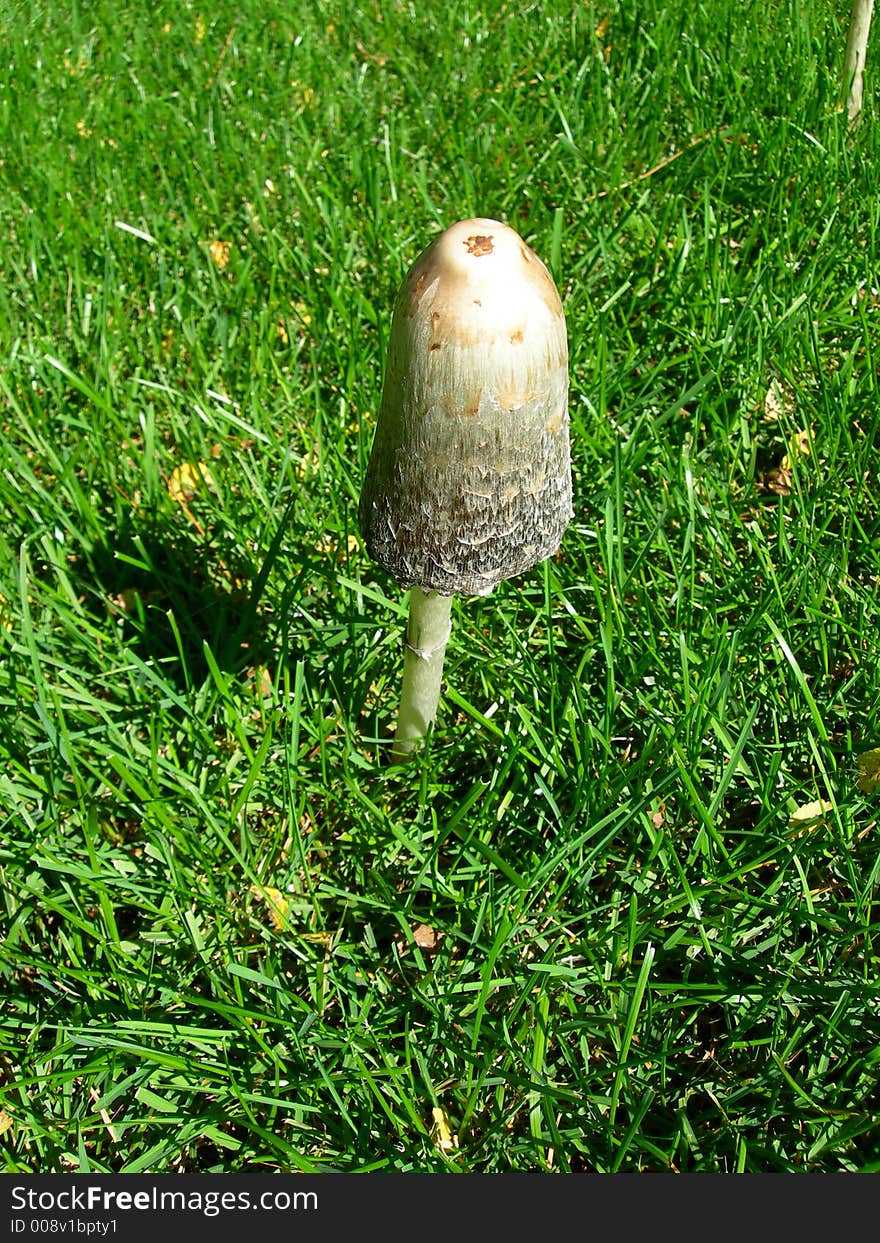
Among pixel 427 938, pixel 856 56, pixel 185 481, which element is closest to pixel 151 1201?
pixel 427 938

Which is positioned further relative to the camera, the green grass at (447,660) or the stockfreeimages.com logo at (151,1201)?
the green grass at (447,660)

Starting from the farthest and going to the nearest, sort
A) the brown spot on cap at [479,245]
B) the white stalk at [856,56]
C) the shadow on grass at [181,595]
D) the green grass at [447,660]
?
the white stalk at [856,56]
the shadow on grass at [181,595]
the green grass at [447,660]
the brown spot on cap at [479,245]

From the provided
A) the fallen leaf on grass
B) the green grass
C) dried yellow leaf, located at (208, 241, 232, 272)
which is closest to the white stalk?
the green grass

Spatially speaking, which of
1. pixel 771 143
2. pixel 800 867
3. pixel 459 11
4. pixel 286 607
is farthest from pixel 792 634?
pixel 459 11

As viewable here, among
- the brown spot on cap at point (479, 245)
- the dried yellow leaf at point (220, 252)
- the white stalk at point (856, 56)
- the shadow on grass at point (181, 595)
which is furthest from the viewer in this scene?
the dried yellow leaf at point (220, 252)

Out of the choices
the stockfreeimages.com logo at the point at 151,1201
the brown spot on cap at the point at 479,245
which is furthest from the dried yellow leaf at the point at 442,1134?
the brown spot on cap at the point at 479,245

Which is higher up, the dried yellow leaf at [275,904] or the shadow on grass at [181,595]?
the shadow on grass at [181,595]

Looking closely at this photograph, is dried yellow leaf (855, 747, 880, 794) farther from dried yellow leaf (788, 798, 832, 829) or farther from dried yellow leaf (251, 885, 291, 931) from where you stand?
dried yellow leaf (251, 885, 291, 931)

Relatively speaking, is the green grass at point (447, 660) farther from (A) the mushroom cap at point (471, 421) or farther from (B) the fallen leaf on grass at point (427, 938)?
(A) the mushroom cap at point (471, 421)
